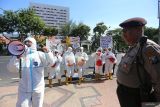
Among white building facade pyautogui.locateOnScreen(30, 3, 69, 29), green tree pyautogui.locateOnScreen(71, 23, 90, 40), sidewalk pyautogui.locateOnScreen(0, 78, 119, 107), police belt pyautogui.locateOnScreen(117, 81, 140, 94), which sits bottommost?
sidewalk pyautogui.locateOnScreen(0, 78, 119, 107)

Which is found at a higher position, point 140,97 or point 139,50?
point 139,50

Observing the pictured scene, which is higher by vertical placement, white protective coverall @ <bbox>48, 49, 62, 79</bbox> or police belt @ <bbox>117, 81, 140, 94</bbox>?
police belt @ <bbox>117, 81, 140, 94</bbox>

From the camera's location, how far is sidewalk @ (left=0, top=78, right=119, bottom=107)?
905cm

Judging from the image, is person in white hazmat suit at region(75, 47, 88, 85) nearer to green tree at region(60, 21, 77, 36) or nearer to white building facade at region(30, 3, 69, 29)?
green tree at region(60, 21, 77, 36)

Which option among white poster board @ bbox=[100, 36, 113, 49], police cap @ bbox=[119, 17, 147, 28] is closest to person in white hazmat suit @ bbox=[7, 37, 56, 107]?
police cap @ bbox=[119, 17, 147, 28]

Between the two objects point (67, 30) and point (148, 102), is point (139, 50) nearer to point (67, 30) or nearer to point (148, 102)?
point (148, 102)

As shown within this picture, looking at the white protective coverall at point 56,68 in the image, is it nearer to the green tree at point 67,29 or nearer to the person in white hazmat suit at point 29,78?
the person in white hazmat suit at point 29,78

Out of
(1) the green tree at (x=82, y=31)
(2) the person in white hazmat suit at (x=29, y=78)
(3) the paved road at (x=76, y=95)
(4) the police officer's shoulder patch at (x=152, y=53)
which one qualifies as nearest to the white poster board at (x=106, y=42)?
(3) the paved road at (x=76, y=95)

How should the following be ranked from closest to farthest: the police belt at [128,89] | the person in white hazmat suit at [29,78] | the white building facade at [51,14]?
the police belt at [128,89], the person in white hazmat suit at [29,78], the white building facade at [51,14]

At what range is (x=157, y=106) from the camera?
2.79 metres

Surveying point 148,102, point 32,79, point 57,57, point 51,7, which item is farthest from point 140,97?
point 51,7

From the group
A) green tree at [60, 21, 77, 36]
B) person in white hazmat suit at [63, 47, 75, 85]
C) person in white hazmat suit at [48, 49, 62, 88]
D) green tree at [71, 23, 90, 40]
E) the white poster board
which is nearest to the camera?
person in white hazmat suit at [48, 49, 62, 88]

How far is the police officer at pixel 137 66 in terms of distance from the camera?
3.04 m

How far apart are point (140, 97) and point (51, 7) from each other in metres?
127
